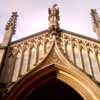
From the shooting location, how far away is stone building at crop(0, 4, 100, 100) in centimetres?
823

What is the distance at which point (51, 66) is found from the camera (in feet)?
29.6

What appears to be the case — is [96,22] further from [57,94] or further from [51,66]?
[57,94]

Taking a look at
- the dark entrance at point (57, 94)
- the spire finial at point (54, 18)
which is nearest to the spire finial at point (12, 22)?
the spire finial at point (54, 18)

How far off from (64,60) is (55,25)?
3.27 m

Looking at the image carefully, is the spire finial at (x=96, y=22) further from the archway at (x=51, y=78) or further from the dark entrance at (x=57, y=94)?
the dark entrance at (x=57, y=94)

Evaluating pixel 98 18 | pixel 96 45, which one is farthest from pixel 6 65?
pixel 98 18

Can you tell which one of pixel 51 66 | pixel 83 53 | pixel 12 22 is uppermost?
pixel 12 22

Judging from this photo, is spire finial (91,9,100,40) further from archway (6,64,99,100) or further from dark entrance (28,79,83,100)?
dark entrance (28,79,83,100)

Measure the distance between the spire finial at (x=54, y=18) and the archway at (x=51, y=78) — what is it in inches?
129

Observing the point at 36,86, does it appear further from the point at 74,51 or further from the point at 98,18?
the point at 98,18

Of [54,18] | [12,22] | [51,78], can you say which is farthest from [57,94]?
[12,22]

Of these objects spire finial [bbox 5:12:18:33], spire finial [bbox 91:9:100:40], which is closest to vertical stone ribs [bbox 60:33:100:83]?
spire finial [bbox 91:9:100:40]

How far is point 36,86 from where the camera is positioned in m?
8.73

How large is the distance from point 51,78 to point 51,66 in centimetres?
67
